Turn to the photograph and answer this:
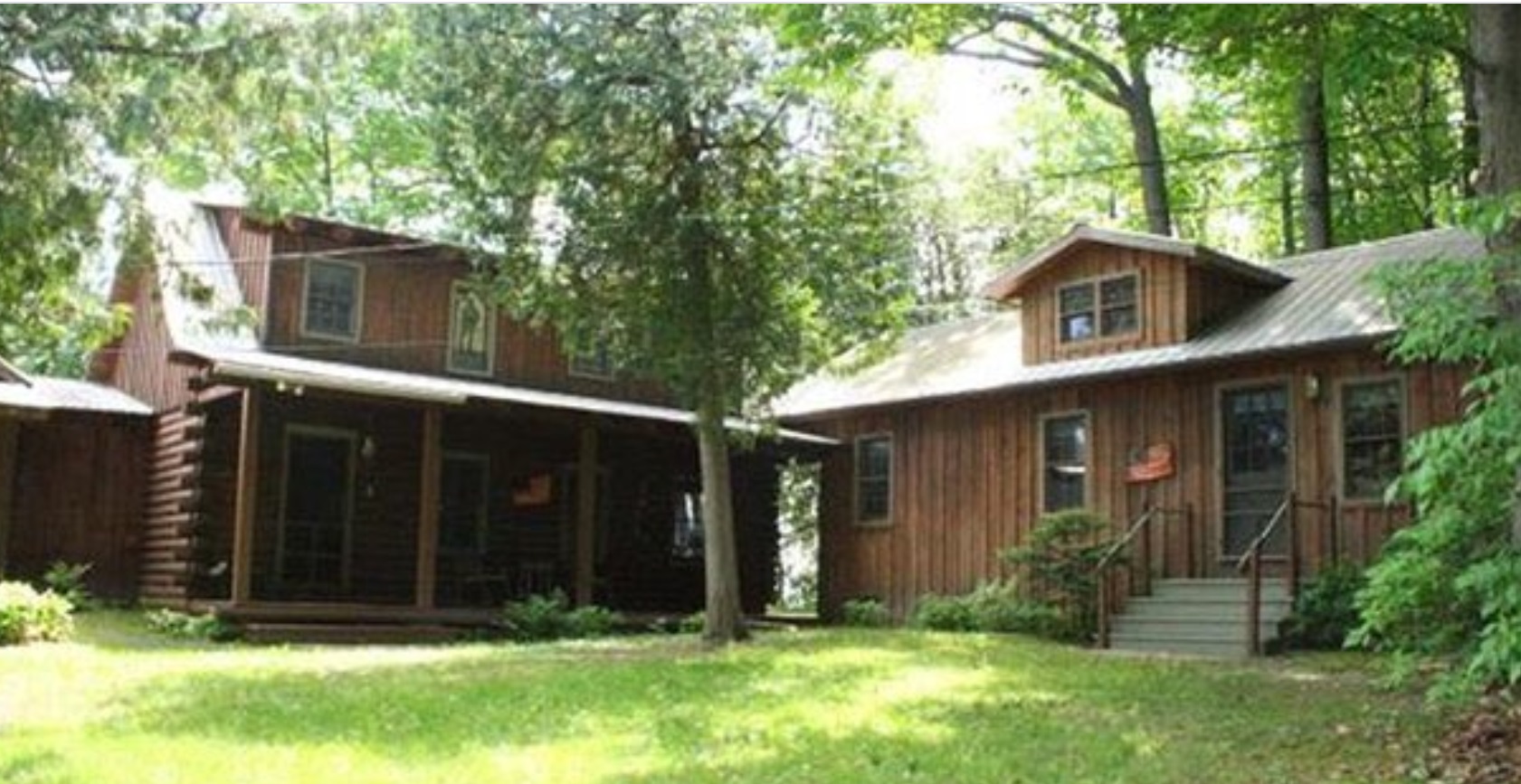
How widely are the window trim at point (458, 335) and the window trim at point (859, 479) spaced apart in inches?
222

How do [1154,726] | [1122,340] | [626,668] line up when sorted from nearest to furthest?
1. [1154,726]
2. [626,668]
3. [1122,340]

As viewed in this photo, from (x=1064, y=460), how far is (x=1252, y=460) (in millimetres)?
2799

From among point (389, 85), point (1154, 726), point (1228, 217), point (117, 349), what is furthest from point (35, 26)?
point (1228, 217)

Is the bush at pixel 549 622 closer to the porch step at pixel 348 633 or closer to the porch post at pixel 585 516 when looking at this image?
the porch step at pixel 348 633

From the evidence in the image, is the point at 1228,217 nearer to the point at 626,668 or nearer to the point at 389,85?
the point at 389,85

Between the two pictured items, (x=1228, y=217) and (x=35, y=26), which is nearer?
(x=35, y=26)

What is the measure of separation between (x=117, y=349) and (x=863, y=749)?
713 inches

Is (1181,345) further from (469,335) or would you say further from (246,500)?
(246,500)

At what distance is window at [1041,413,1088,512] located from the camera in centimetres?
1925

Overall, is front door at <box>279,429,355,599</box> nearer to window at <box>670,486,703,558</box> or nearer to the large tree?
window at <box>670,486,703,558</box>

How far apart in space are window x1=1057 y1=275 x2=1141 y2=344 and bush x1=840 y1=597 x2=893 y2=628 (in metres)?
4.68

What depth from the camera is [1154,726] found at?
9.47 m

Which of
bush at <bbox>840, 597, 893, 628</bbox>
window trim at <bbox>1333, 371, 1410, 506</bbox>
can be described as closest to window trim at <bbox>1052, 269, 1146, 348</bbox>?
window trim at <bbox>1333, 371, 1410, 506</bbox>

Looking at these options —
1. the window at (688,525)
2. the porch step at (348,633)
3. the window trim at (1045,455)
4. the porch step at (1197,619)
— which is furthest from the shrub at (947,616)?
the porch step at (348,633)
